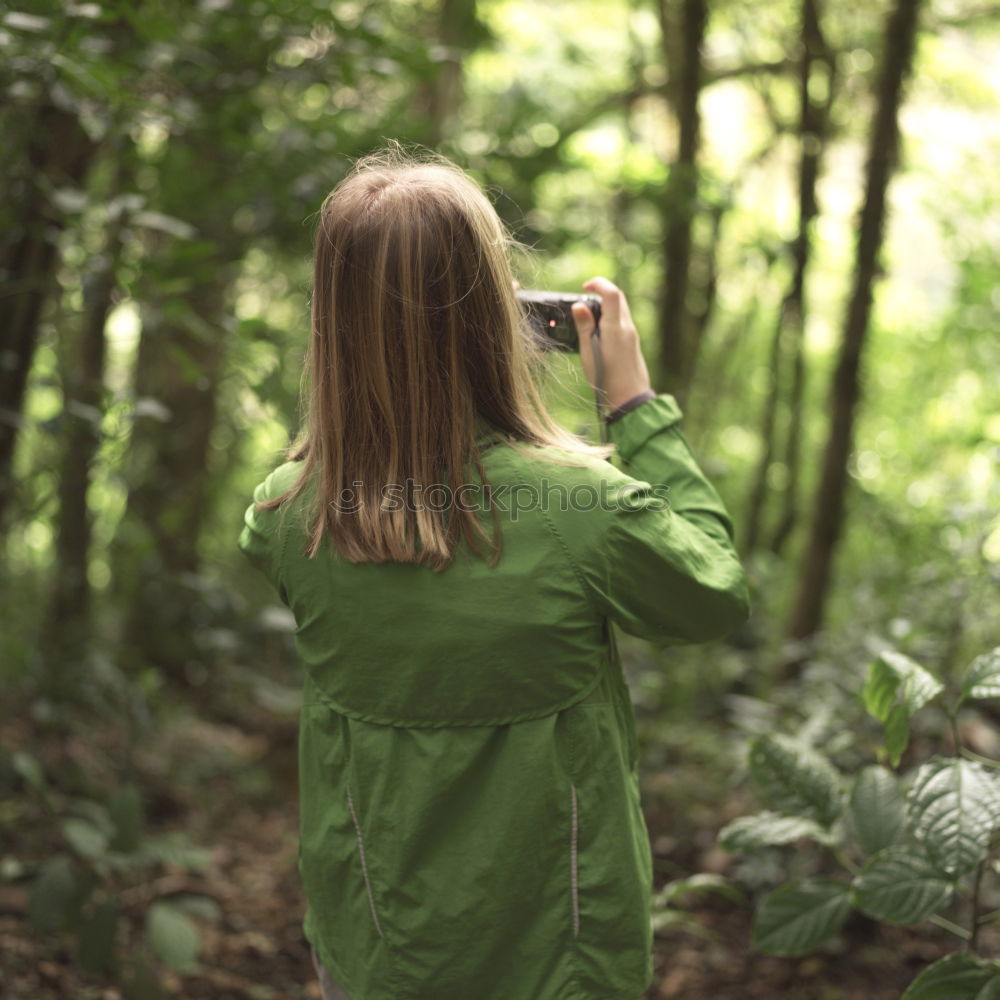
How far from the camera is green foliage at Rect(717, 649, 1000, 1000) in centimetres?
171

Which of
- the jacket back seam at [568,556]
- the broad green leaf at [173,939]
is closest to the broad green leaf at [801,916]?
the jacket back seam at [568,556]

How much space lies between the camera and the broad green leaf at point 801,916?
2.02 meters

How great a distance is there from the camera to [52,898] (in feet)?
8.29

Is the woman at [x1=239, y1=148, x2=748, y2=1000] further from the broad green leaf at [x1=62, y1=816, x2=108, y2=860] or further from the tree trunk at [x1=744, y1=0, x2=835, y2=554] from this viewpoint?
the tree trunk at [x1=744, y1=0, x2=835, y2=554]

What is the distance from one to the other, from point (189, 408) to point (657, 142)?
168 inches

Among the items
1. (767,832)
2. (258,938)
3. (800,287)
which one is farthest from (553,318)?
(800,287)

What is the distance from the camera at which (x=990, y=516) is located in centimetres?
256

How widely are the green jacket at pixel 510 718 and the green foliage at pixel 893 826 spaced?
532 millimetres

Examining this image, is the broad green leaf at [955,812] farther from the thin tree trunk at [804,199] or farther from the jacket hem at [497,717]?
the thin tree trunk at [804,199]

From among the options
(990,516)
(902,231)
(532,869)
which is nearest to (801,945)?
(532,869)

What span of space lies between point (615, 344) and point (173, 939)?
75.3 inches

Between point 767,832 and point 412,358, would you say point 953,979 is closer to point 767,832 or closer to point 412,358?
point 767,832

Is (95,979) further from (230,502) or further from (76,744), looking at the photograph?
(230,502)

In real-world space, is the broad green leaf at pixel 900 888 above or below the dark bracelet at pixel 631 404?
below
